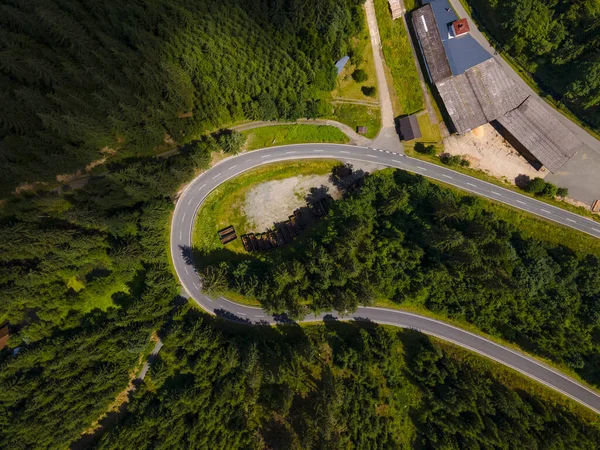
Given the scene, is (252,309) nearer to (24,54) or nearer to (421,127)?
(421,127)

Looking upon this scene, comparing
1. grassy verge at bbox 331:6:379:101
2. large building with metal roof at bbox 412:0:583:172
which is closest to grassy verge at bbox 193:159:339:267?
grassy verge at bbox 331:6:379:101

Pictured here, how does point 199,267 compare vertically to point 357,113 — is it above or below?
below

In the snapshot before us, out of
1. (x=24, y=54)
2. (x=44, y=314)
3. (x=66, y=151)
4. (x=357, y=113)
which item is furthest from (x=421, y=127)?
(x=44, y=314)

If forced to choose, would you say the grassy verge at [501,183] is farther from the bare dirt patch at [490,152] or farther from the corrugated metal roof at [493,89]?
the corrugated metal roof at [493,89]

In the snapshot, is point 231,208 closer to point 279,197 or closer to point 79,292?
point 279,197

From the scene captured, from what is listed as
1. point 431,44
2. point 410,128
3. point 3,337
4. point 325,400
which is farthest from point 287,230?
point 3,337

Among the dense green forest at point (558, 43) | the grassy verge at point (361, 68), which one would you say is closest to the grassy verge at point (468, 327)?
the grassy verge at point (361, 68)

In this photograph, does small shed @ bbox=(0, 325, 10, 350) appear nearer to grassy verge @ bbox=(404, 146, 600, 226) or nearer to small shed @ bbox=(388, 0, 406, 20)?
grassy verge @ bbox=(404, 146, 600, 226)
